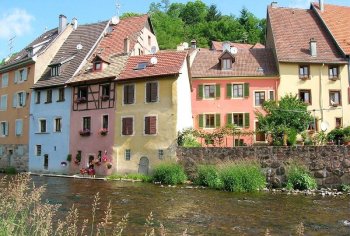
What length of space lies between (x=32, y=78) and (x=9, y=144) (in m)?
7.33

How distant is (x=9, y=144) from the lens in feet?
131

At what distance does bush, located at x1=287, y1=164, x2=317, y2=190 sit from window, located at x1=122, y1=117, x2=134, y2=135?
42.0 ft

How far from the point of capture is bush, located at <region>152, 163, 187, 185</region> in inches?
1025

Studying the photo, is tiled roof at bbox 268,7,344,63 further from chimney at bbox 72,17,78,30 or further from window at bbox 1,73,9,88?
window at bbox 1,73,9,88

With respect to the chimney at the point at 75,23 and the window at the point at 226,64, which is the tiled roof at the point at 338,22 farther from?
the chimney at the point at 75,23

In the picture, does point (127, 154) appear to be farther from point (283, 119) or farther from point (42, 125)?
point (283, 119)

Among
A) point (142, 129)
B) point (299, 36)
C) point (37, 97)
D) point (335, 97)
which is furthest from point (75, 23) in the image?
point (335, 97)

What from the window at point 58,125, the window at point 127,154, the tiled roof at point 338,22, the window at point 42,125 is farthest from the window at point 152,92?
the tiled roof at point 338,22

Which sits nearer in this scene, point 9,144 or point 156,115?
point 156,115

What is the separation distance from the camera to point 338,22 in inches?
1538

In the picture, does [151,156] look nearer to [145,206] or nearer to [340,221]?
[145,206]

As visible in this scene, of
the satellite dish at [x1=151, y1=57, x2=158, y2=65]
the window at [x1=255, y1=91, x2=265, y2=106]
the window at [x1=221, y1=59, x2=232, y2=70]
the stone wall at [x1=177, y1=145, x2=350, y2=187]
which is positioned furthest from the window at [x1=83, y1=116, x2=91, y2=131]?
the window at [x1=255, y1=91, x2=265, y2=106]

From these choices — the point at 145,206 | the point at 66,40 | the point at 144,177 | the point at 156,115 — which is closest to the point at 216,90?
the point at 156,115

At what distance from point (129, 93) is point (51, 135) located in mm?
9300
